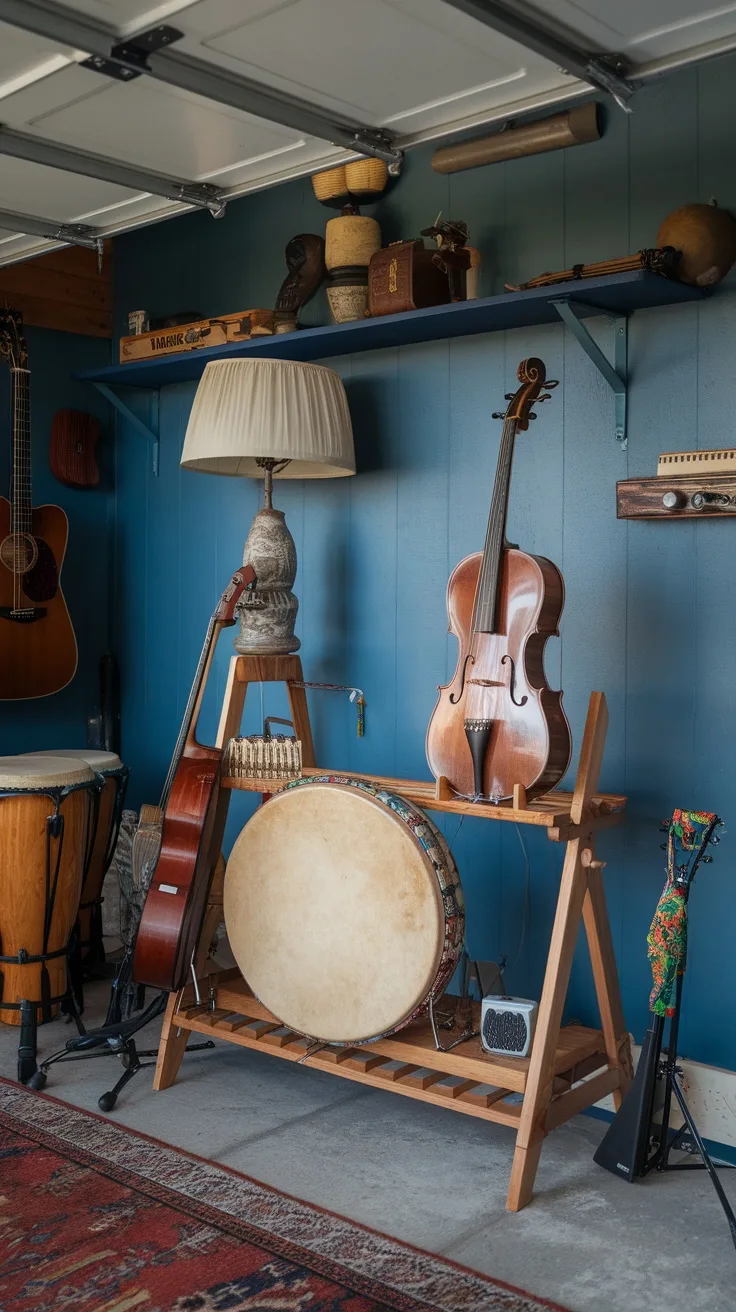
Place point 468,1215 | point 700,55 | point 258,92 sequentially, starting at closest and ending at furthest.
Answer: point 700,55, point 258,92, point 468,1215

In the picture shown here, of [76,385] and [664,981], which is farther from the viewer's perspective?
[76,385]

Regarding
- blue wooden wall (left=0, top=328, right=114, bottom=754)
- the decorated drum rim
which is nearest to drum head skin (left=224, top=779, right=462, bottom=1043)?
the decorated drum rim

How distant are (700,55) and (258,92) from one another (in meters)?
0.79

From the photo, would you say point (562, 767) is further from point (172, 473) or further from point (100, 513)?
point (100, 513)

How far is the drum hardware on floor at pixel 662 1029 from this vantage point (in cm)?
256

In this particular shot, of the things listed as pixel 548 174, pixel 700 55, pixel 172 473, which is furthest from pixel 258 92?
pixel 172 473

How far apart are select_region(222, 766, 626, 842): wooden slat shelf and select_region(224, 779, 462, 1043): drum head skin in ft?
0.29

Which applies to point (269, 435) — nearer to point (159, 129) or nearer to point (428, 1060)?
point (159, 129)

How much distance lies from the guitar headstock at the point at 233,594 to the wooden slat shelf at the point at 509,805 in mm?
414

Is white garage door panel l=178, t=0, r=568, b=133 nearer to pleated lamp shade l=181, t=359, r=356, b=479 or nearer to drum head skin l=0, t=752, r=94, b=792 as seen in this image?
pleated lamp shade l=181, t=359, r=356, b=479

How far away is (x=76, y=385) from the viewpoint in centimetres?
446

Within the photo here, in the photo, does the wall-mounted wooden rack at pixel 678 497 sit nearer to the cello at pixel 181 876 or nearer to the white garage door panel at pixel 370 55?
the white garage door panel at pixel 370 55

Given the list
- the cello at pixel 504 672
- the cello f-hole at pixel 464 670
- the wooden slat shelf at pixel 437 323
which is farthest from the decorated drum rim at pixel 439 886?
the wooden slat shelf at pixel 437 323

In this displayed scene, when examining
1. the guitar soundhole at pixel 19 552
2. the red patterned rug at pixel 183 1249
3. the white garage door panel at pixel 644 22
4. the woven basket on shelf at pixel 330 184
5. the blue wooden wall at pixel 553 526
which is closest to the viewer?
the white garage door panel at pixel 644 22
